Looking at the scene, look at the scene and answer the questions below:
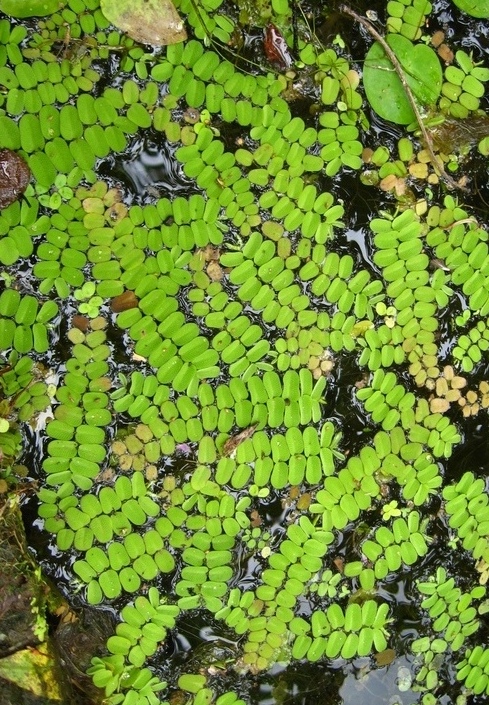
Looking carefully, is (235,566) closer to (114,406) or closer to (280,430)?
(280,430)

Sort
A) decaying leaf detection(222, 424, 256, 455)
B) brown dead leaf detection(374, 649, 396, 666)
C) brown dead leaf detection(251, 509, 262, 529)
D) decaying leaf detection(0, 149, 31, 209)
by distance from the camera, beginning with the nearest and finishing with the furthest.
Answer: decaying leaf detection(0, 149, 31, 209) < decaying leaf detection(222, 424, 256, 455) < brown dead leaf detection(251, 509, 262, 529) < brown dead leaf detection(374, 649, 396, 666)

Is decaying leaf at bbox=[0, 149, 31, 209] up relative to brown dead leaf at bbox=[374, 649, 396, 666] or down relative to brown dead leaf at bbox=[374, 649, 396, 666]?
up

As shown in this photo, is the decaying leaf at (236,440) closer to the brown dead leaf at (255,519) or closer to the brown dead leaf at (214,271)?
the brown dead leaf at (255,519)

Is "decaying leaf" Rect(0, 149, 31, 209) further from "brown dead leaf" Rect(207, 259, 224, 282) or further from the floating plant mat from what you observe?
"brown dead leaf" Rect(207, 259, 224, 282)

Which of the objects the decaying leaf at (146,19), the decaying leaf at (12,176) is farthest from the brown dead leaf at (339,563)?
the decaying leaf at (146,19)

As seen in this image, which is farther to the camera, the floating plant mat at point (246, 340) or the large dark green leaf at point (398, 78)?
the large dark green leaf at point (398, 78)

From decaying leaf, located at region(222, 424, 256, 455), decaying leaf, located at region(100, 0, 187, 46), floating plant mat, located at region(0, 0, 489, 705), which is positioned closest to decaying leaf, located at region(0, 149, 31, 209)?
floating plant mat, located at region(0, 0, 489, 705)
